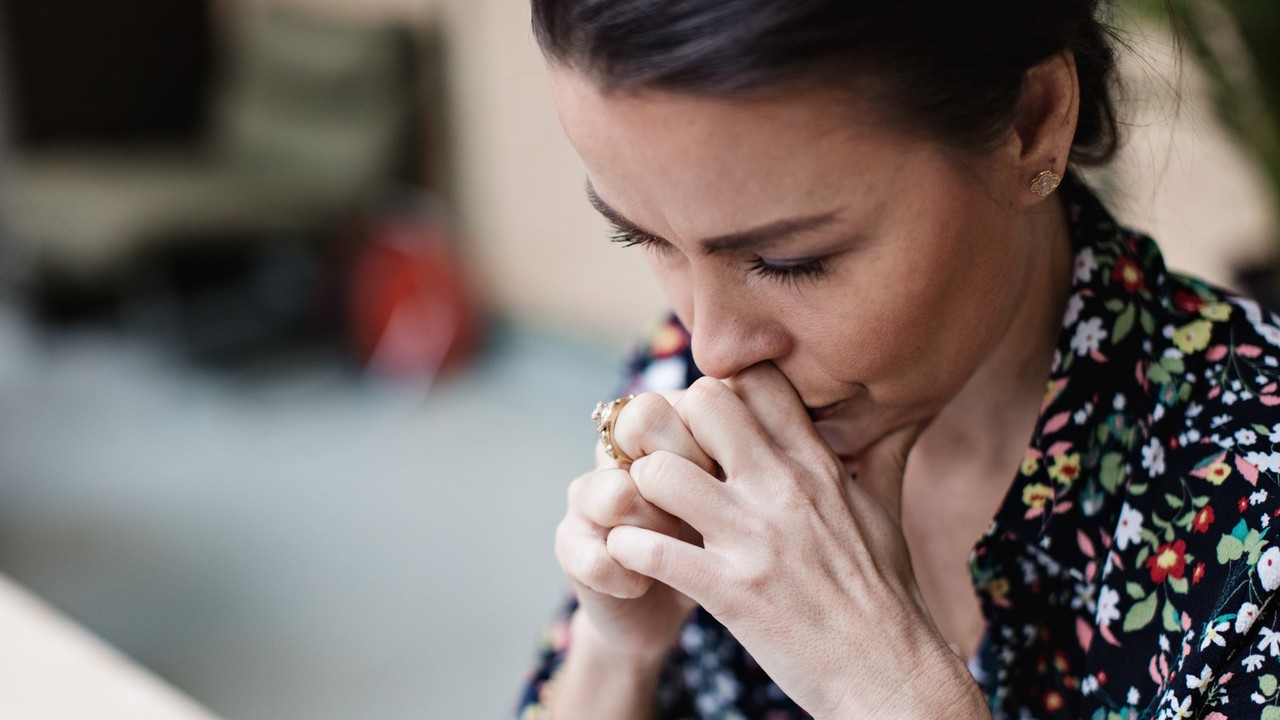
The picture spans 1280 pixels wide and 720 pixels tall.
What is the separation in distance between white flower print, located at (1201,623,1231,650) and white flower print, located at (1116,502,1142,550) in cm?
10

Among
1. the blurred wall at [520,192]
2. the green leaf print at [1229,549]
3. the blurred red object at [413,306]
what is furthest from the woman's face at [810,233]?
the blurred red object at [413,306]

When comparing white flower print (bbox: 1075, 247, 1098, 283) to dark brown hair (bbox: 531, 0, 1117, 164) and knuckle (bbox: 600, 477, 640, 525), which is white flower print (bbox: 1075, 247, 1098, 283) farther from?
knuckle (bbox: 600, 477, 640, 525)

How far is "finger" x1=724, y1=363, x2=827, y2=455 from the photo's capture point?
90 cm

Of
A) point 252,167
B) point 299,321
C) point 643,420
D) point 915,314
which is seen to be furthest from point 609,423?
point 252,167

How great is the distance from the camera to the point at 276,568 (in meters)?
3.03

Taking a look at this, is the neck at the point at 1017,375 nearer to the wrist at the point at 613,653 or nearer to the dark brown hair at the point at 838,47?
the dark brown hair at the point at 838,47

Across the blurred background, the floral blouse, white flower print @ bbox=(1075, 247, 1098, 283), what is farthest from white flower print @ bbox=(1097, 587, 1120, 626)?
the blurred background

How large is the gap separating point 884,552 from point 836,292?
20 cm

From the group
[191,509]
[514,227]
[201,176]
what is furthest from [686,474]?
[201,176]

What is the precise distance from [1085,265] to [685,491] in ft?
1.25

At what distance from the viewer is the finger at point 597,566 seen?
0.92 meters

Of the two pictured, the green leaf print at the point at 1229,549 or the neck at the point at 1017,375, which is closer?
the green leaf print at the point at 1229,549

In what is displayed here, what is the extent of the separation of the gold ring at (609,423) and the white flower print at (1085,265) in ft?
1.21

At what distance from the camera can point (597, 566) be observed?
0.92 metres
